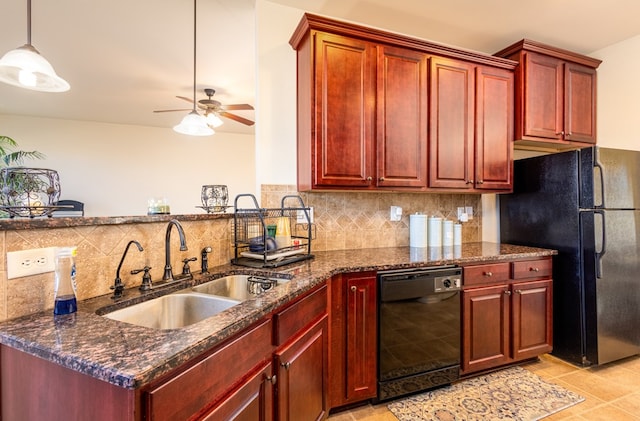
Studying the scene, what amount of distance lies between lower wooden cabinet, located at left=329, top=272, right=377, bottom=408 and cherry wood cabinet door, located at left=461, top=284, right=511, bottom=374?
2.34 ft

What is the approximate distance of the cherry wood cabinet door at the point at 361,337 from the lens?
5.72ft

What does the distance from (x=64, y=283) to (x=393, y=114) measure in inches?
81.4

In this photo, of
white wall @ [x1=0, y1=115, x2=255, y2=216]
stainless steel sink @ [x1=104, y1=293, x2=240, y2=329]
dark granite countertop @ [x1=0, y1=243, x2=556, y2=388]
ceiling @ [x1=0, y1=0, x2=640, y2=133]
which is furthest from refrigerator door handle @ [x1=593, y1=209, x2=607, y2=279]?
white wall @ [x1=0, y1=115, x2=255, y2=216]

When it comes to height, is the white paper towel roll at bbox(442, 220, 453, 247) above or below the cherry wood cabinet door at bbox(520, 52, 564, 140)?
below

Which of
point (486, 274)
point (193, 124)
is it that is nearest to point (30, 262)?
point (193, 124)

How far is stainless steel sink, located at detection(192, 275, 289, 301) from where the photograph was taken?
1516 mm

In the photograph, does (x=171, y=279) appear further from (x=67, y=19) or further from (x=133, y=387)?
(x=67, y=19)

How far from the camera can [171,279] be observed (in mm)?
1421

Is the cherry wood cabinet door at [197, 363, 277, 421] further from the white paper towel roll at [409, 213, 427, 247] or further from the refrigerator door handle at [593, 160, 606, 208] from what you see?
the refrigerator door handle at [593, 160, 606, 208]

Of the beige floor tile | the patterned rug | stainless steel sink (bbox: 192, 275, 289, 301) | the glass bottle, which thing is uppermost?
the glass bottle

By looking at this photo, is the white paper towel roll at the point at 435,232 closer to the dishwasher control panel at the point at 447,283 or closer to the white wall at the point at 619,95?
the dishwasher control panel at the point at 447,283

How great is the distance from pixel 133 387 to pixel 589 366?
3101 mm

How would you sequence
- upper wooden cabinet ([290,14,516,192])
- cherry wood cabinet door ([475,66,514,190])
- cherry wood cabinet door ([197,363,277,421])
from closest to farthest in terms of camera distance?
1. cherry wood cabinet door ([197,363,277,421])
2. upper wooden cabinet ([290,14,516,192])
3. cherry wood cabinet door ([475,66,514,190])

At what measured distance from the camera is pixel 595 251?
86.0 inches
